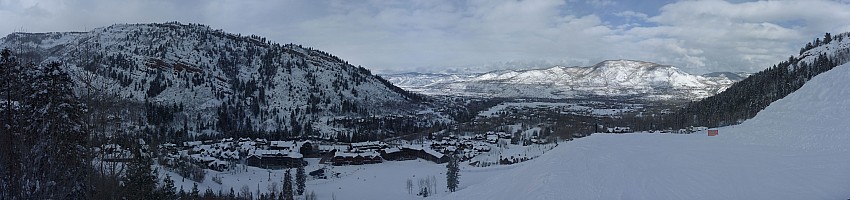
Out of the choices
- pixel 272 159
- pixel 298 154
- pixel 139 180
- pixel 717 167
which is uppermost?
pixel 717 167

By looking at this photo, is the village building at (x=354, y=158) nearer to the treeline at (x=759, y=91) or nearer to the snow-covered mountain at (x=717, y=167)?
the treeline at (x=759, y=91)

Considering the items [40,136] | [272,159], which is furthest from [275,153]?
[40,136]

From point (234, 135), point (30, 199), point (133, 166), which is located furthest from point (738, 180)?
point (234, 135)

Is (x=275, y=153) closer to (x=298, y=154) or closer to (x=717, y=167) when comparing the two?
(x=298, y=154)

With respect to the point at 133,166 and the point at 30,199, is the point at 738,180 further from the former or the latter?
the point at 133,166

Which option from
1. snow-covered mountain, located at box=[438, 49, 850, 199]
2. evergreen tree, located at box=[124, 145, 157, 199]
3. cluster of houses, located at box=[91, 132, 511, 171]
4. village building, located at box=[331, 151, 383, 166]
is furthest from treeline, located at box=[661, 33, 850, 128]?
evergreen tree, located at box=[124, 145, 157, 199]

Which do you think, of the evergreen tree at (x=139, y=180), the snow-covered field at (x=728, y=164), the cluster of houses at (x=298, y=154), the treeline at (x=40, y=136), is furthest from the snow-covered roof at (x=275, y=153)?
the treeline at (x=40, y=136)
